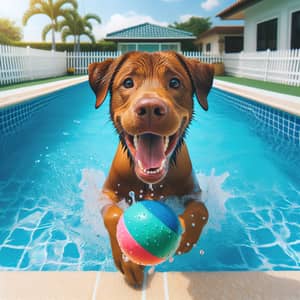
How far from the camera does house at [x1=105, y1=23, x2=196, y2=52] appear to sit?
97.0 ft

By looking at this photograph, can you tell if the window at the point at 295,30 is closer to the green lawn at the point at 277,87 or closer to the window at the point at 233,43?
the green lawn at the point at 277,87

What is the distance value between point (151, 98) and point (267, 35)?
18.8 m

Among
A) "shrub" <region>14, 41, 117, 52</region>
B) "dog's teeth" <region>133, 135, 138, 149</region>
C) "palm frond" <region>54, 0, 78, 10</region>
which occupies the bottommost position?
"dog's teeth" <region>133, 135, 138, 149</region>

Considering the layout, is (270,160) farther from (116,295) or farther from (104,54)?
(104,54)

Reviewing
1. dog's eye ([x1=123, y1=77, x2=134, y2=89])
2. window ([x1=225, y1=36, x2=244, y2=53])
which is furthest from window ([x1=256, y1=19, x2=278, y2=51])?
dog's eye ([x1=123, y1=77, x2=134, y2=89])

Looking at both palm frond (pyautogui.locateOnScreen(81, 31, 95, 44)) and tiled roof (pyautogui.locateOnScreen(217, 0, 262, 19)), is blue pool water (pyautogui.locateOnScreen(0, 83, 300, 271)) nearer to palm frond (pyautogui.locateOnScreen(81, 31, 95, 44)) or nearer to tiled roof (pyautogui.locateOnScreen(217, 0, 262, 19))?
tiled roof (pyautogui.locateOnScreen(217, 0, 262, 19))

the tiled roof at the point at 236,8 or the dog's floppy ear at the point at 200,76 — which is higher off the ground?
the tiled roof at the point at 236,8

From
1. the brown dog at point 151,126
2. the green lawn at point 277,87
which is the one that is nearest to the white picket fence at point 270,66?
the green lawn at point 277,87

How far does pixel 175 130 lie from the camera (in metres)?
2.19

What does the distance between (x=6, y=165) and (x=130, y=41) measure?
26.4 meters

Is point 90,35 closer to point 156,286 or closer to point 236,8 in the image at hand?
point 236,8

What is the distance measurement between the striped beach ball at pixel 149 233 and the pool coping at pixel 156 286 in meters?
0.20

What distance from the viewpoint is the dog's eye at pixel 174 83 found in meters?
2.44

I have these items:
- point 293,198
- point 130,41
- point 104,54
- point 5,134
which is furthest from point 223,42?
point 293,198
